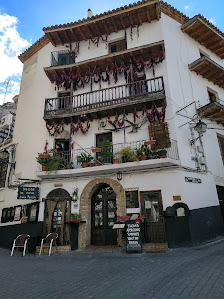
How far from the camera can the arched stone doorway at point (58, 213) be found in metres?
10.6

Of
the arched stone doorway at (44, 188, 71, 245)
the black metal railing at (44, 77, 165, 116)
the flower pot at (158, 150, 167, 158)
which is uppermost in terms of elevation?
the black metal railing at (44, 77, 165, 116)

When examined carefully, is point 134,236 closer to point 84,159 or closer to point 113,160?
point 113,160

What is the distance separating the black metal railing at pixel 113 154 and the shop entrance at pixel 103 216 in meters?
1.60

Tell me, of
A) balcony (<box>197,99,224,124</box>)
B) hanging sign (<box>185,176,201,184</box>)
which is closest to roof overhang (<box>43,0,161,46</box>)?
balcony (<box>197,99,224,124</box>)

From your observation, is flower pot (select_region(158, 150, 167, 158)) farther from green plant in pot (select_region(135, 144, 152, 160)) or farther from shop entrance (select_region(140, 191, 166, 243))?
shop entrance (select_region(140, 191, 166, 243))

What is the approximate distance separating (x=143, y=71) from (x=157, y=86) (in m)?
1.56

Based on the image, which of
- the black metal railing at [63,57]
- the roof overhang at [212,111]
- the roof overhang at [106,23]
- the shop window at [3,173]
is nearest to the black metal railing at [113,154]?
the roof overhang at [212,111]

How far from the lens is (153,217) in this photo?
952cm

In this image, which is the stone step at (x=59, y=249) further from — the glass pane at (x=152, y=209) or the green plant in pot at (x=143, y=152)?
the green plant in pot at (x=143, y=152)

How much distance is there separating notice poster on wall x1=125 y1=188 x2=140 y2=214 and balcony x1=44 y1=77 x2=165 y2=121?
14.3 feet

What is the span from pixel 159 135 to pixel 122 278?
6.80m

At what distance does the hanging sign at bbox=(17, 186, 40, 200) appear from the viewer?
1049 centimetres

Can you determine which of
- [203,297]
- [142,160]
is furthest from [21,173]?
[203,297]

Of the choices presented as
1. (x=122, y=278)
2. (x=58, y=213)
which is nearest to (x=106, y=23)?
(x=58, y=213)
